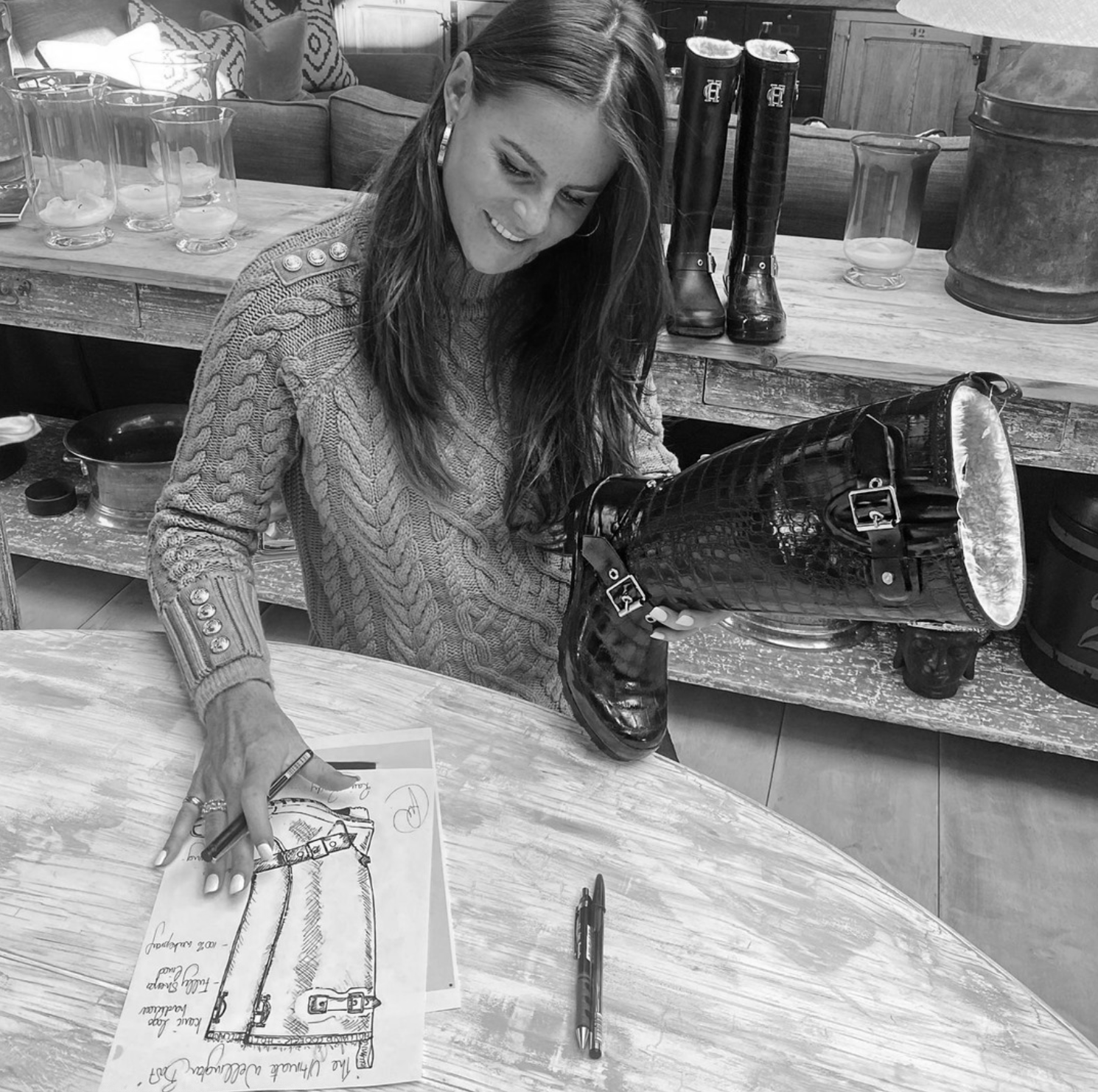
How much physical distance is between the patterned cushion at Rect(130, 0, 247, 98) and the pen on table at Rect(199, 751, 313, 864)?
3368 millimetres

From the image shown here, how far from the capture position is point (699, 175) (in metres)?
1.50

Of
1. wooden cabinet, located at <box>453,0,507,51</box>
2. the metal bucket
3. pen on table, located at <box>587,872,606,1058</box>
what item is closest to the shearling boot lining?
pen on table, located at <box>587,872,606,1058</box>

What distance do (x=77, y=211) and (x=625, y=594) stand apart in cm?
147

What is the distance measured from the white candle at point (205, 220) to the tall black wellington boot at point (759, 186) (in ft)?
2.71

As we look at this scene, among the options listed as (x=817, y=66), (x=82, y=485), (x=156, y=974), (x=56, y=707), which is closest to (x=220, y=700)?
(x=56, y=707)

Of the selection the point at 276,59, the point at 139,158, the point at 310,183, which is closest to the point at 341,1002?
the point at 139,158

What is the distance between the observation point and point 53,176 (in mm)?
1883

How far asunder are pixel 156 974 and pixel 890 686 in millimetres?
1505

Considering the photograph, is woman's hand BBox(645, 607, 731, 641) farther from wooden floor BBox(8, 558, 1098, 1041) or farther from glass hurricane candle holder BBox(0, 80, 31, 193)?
glass hurricane candle holder BBox(0, 80, 31, 193)

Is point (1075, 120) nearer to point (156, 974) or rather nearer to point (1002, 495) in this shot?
point (1002, 495)

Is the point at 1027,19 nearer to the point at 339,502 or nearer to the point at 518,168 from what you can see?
the point at 518,168

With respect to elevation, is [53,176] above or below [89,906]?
above

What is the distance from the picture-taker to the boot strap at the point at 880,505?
2.02ft

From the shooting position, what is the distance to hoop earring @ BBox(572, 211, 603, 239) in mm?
992
